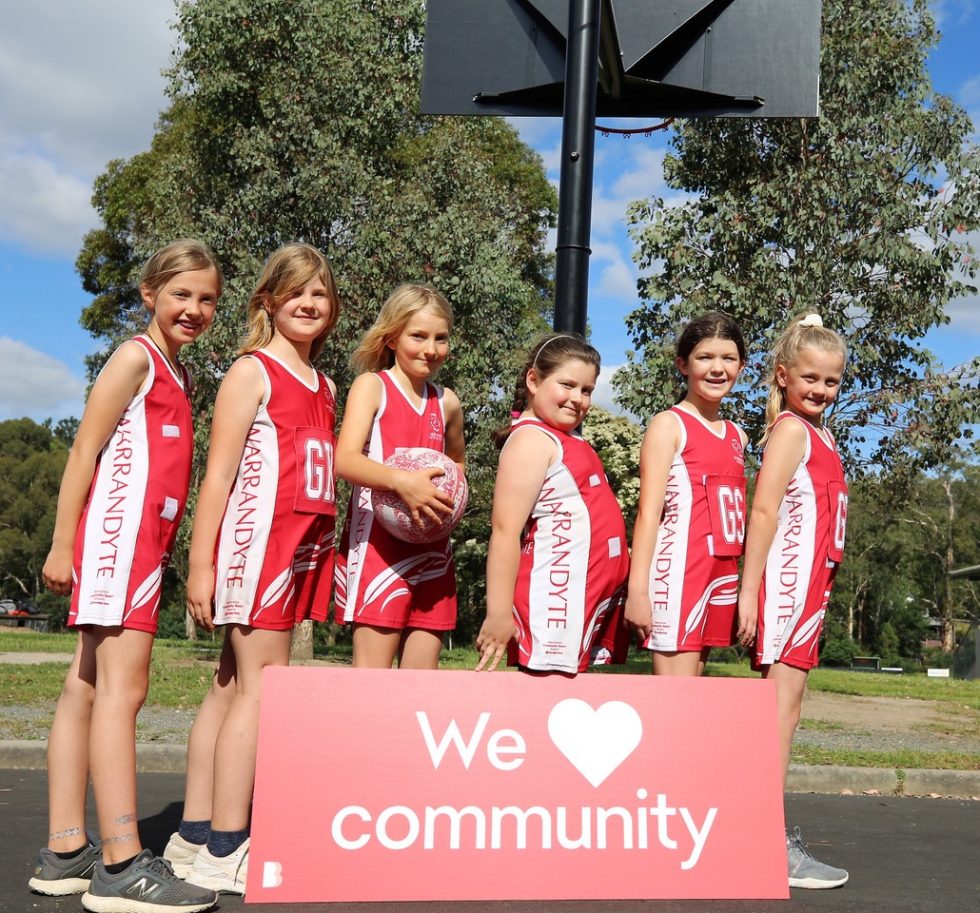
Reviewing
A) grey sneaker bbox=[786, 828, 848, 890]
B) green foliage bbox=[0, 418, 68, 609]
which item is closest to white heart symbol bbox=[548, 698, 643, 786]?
grey sneaker bbox=[786, 828, 848, 890]

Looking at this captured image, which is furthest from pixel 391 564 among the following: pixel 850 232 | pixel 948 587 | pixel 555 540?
pixel 948 587

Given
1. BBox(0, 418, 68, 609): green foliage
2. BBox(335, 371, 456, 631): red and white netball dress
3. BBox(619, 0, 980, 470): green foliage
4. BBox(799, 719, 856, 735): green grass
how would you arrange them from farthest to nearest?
BBox(0, 418, 68, 609): green foliage
BBox(619, 0, 980, 470): green foliage
BBox(799, 719, 856, 735): green grass
BBox(335, 371, 456, 631): red and white netball dress

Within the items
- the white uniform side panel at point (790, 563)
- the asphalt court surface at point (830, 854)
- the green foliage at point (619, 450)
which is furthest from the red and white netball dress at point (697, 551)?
the green foliage at point (619, 450)

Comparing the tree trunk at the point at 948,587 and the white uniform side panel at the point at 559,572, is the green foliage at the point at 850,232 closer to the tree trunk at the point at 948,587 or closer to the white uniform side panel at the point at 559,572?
the white uniform side panel at the point at 559,572

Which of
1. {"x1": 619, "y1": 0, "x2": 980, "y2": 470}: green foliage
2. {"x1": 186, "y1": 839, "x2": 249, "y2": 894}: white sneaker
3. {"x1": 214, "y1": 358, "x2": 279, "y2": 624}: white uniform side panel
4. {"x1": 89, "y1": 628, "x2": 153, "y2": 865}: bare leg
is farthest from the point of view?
{"x1": 619, "y1": 0, "x2": 980, "y2": 470}: green foliage

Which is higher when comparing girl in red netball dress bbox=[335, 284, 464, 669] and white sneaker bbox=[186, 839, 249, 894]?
girl in red netball dress bbox=[335, 284, 464, 669]

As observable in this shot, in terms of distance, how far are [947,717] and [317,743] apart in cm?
1018

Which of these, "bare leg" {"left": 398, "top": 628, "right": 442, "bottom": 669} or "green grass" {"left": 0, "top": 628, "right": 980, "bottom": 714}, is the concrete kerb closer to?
"green grass" {"left": 0, "top": 628, "right": 980, "bottom": 714}

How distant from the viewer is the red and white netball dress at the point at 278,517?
3.88m

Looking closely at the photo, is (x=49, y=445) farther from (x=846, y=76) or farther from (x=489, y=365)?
(x=846, y=76)

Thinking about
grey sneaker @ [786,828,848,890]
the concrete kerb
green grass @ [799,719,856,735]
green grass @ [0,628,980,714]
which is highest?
grey sneaker @ [786,828,848,890]

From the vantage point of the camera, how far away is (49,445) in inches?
3280

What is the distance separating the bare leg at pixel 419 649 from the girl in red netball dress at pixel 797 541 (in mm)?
1218

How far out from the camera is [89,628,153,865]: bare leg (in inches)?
143
